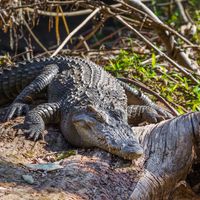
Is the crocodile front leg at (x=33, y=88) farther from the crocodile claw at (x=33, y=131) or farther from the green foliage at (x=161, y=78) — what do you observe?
the green foliage at (x=161, y=78)

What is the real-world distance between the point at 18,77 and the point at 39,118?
1.29 m

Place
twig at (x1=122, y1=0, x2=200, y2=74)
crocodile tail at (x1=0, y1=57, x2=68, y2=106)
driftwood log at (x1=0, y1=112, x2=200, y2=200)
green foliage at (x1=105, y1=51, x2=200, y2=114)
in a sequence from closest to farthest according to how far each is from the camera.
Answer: driftwood log at (x1=0, y1=112, x2=200, y2=200) → crocodile tail at (x1=0, y1=57, x2=68, y2=106) → green foliage at (x1=105, y1=51, x2=200, y2=114) → twig at (x1=122, y1=0, x2=200, y2=74)

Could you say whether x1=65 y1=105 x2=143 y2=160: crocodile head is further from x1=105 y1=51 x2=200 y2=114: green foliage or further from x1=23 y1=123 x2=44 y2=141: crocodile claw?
x1=105 y1=51 x2=200 y2=114: green foliage

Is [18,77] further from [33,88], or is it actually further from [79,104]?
[79,104]

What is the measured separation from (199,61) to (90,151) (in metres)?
4.12

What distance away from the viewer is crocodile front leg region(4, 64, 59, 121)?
5121 mm

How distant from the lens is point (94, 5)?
272 inches

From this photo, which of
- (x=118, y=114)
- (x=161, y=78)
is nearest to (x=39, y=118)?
(x=118, y=114)

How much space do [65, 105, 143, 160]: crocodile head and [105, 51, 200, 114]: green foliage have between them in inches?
65.5

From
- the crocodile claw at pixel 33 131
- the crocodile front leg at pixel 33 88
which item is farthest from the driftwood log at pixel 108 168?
the crocodile front leg at pixel 33 88

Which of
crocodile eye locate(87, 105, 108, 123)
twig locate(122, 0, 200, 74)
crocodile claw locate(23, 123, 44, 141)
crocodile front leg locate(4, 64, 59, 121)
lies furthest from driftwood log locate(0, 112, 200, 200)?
twig locate(122, 0, 200, 74)

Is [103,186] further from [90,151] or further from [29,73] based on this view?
[29,73]

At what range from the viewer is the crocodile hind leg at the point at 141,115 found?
5082 mm

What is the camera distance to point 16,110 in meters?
5.09
